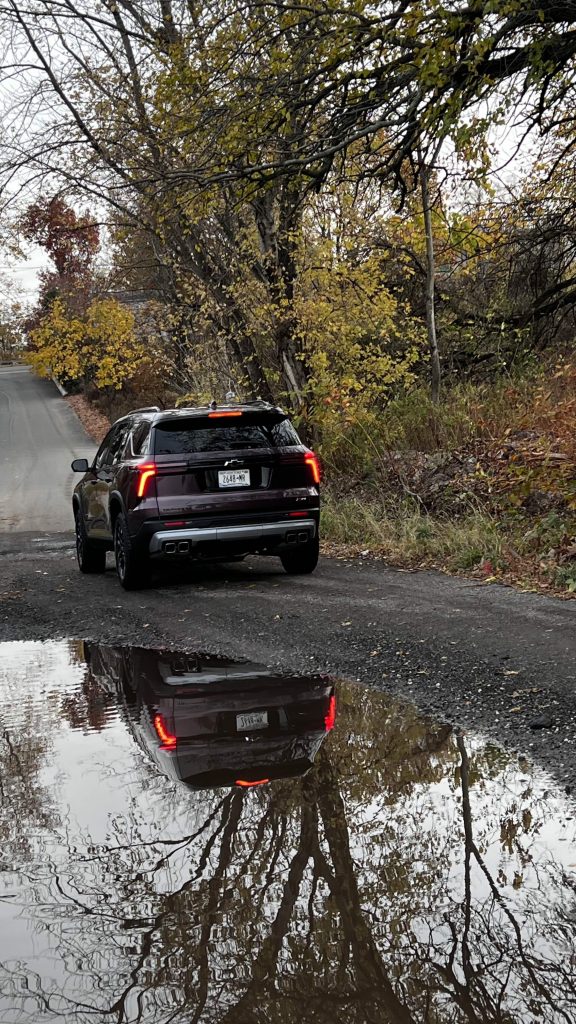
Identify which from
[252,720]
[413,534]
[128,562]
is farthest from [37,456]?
[252,720]

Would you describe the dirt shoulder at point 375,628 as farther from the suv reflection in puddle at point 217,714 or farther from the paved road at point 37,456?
the paved road at point 37,456

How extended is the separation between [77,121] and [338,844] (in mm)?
17460

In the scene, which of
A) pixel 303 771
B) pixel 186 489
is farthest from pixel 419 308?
pixel 303 771

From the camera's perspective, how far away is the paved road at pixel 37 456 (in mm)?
22078

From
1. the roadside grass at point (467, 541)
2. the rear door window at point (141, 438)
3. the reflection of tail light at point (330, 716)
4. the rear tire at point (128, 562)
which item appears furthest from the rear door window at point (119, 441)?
the reflection of tail light at point (330, 716)

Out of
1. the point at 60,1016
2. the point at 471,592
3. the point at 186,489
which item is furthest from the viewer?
the point at 186,489

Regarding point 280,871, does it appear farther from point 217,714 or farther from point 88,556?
point 88,556

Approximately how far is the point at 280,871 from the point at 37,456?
30.7 m

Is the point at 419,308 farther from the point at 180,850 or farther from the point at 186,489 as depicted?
the point at 180,850

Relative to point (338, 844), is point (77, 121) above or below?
above

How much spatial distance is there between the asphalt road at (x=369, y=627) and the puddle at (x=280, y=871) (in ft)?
1.38

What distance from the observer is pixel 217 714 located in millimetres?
6184

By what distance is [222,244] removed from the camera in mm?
20016

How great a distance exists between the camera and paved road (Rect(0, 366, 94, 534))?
2208 centimetres
